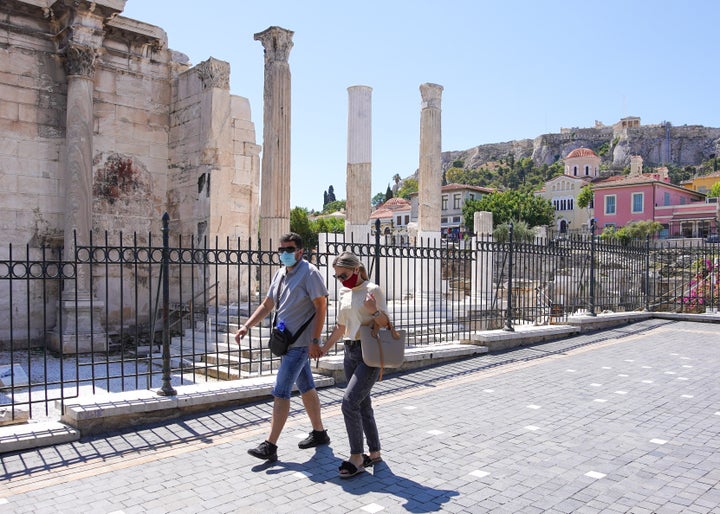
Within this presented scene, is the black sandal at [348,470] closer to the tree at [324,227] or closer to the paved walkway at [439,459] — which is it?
the paved walkway at [439,459]

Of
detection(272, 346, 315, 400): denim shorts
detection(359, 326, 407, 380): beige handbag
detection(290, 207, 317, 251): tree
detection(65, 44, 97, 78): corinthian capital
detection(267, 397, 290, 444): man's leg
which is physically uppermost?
detection(65, 44, 97, 78): corinthian capital

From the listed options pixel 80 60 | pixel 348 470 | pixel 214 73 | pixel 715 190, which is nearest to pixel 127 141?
pixel 80 60

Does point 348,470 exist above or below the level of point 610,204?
below

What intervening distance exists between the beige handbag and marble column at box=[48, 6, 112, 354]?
26.7 ft

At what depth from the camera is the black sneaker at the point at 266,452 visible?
4.98m

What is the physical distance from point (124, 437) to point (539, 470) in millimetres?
3816

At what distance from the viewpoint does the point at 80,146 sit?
11445 millimetres

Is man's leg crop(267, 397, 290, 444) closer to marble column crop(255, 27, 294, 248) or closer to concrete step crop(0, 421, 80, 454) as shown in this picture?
concrete step crop(0, 421, 80, 454)

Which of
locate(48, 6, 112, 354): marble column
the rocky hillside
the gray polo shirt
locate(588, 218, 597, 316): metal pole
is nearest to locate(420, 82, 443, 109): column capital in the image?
locate(588, 218, 597, 316): metal pole

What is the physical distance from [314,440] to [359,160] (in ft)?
41.3

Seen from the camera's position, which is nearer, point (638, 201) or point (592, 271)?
point (592, 271)

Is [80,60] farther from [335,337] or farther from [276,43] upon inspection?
[335,337]

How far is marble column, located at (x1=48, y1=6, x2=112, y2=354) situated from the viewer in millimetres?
11305

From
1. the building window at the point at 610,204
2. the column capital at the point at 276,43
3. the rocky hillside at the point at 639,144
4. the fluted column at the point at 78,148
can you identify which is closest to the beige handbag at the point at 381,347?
the fluted column at the point at 78,148
